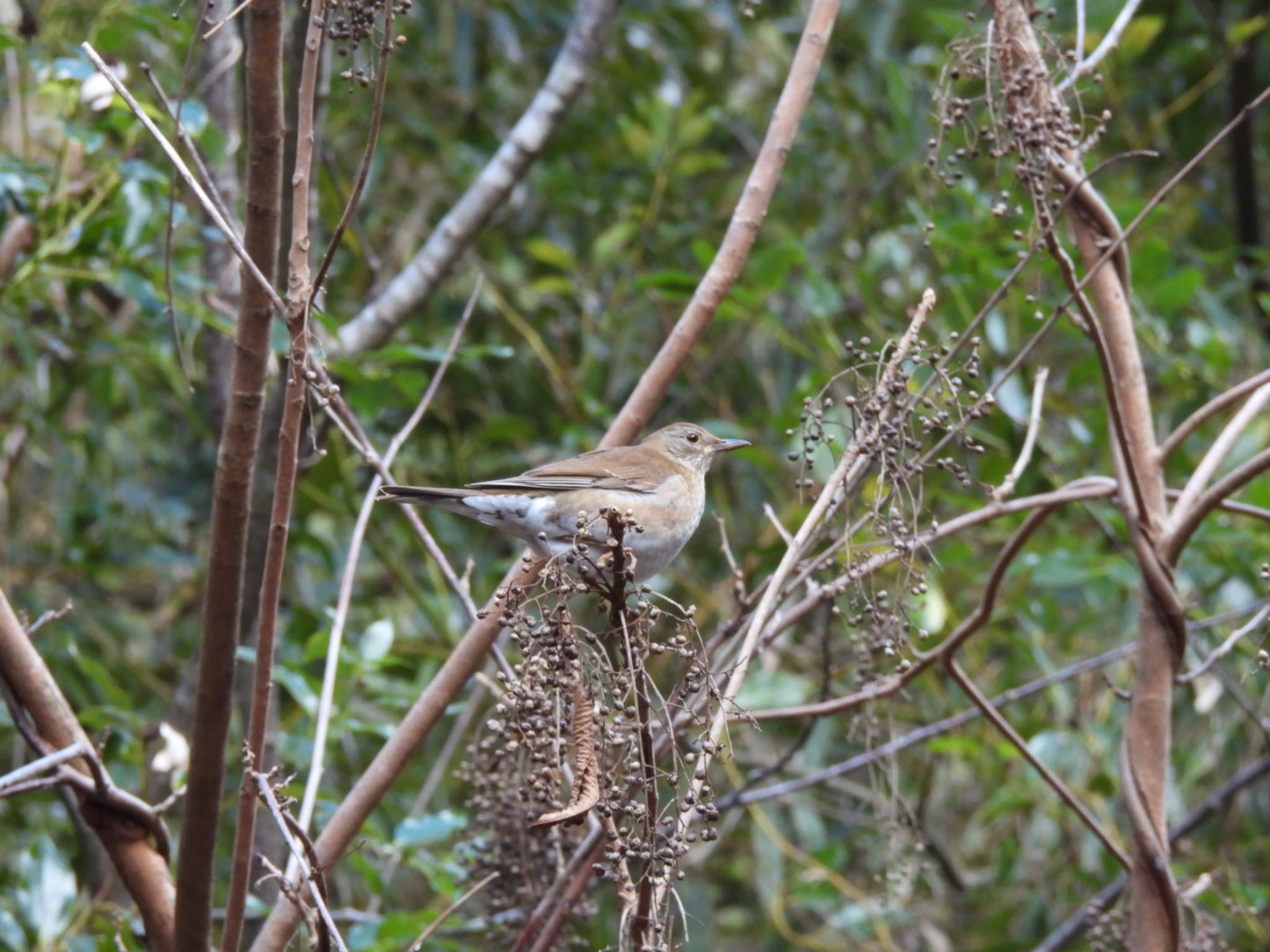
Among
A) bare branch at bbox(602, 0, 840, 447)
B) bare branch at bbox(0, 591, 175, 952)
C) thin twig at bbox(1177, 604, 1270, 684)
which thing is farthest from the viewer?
bare branch at bbox(602, 0, 840, 447)

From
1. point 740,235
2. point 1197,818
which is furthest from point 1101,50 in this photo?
point 1197,818

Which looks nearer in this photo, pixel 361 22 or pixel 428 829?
pixel 361 22

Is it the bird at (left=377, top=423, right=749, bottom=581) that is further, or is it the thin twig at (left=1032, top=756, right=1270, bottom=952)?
the thin twig at (left=1032, top=756, right=1270, bottom=952)

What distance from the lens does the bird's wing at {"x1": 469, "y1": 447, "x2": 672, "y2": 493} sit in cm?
384

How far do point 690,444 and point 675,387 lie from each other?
1.97 metres

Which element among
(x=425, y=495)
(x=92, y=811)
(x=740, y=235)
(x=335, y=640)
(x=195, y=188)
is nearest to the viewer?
(x=195, y=188)

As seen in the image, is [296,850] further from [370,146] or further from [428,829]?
[428,829]

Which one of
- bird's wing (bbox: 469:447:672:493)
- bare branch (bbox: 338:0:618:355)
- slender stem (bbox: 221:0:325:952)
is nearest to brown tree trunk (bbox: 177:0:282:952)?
slender stem (bbox: 221:0:325:952)

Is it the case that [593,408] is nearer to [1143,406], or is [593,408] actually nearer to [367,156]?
[1143,406]

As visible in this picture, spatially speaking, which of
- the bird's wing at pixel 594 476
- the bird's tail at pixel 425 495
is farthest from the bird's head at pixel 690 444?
the bird's tail at pixel 425 495

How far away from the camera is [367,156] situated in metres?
1.96

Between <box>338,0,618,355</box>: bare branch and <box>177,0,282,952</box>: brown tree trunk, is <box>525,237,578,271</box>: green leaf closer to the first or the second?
<box>338,0,618,355</box>: bare branch

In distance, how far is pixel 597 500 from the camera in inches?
158

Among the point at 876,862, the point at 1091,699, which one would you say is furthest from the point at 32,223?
the point at 1091,699
